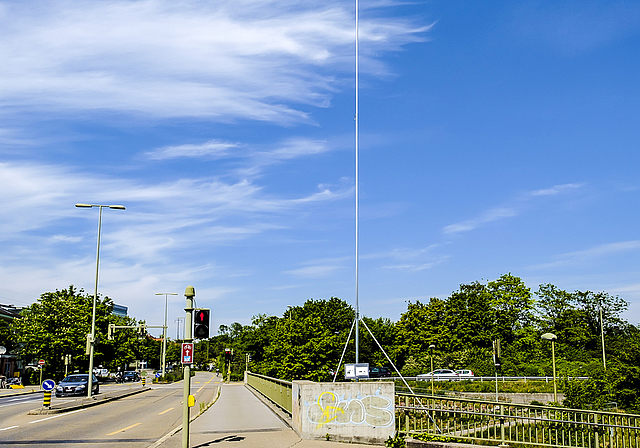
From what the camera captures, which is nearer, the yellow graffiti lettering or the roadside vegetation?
the yellow graffiti lettering

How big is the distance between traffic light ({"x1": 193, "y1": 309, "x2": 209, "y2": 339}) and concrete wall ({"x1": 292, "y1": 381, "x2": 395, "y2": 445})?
2871 millimetres

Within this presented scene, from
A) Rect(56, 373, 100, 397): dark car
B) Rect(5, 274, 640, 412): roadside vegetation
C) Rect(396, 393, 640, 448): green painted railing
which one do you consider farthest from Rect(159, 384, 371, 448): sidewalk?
Rect(5, 274, 640, 412): roadside vegetation

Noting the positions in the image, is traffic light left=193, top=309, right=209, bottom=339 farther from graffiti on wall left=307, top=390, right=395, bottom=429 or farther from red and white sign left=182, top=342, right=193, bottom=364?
graffiti on wall left=307, top=390, right=395, bottom=429

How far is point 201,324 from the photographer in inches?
506

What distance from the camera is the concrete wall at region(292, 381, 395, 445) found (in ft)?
43.9

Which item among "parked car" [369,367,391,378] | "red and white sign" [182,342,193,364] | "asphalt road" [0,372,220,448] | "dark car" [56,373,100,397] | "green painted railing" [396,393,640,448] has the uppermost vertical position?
"red and white sign" [182,342,193,364]

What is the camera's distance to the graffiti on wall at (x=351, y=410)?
13.4 meters

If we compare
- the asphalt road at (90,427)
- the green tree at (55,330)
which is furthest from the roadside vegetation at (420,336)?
the asphalt road at (90,427)

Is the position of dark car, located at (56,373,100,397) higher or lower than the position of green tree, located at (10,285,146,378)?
lower

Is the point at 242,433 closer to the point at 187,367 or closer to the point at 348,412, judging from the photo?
the point at 348,412

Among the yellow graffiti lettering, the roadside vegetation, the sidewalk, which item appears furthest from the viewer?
the roadside vegetation

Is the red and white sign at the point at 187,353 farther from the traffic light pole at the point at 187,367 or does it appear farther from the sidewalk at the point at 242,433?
the sidewalk at the point at 242,433

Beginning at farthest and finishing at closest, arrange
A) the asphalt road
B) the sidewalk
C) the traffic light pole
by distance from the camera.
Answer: the asphalt road
the sidewalk
the traffic light pole

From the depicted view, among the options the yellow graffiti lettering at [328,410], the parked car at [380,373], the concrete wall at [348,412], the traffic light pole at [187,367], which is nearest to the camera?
the traffic light pole at [187,367]
